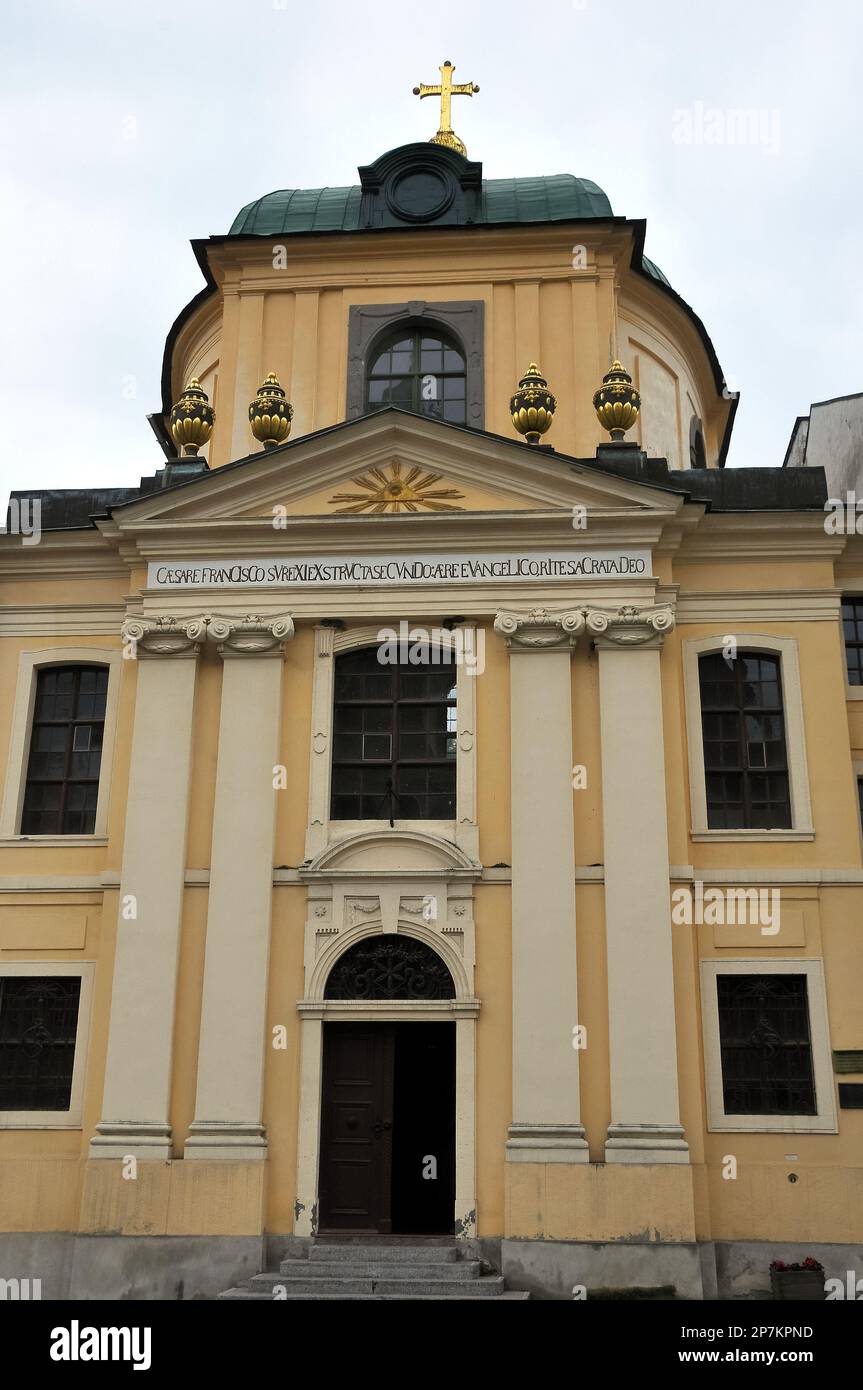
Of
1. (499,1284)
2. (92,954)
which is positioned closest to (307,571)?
(92,954)

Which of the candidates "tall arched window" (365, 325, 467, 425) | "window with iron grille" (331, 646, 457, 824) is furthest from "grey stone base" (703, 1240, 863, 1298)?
"tall arched window" (365, 325, 467, 425)

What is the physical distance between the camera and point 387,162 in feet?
70.9

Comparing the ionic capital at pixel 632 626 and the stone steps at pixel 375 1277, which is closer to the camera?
the stone steps at pixel 375 1277

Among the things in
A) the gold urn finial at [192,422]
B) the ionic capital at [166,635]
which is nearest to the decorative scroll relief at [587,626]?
the ionic capital at [166,635]

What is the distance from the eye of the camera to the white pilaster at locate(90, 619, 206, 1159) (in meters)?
16.0

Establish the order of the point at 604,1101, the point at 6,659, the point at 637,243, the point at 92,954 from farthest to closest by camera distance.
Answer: the point at 637,243 < the point at 6,659 < the point at 92,954 < the point at 604,1101

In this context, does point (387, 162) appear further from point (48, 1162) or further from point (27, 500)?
point (48, 1162)

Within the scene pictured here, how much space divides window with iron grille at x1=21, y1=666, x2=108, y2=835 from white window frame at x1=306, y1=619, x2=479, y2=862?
9.76ft

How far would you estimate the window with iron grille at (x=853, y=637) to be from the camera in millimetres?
18234

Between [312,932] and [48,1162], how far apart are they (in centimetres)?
403

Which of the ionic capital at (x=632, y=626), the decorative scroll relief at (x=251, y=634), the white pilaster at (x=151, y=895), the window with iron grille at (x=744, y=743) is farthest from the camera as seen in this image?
the decorative scroll relief at (x=251, y=634)

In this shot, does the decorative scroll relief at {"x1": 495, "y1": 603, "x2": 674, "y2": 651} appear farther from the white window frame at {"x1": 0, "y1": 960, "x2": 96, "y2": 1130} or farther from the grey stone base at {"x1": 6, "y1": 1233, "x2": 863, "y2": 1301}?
the grey stone base at {"x1": 6, "y1": 1233, "x2": 863, "y2": 1301}

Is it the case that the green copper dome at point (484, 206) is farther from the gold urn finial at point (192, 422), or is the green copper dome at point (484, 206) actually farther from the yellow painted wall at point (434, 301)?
the gold urn finial at point (192, 422)

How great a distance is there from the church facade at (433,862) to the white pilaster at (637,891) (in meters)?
0.04
